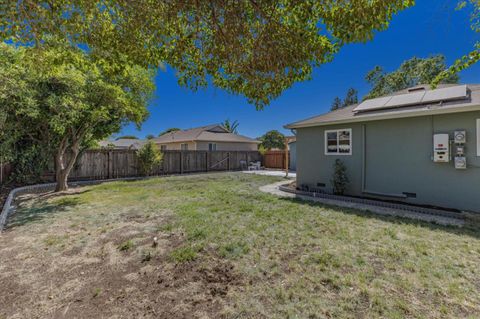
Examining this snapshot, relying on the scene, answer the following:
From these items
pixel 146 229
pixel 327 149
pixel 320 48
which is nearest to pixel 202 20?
pixel 320 48

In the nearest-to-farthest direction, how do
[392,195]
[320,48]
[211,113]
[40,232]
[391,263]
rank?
[320,48] < [391,263] < [40,232] < [392,195] < [211,113]

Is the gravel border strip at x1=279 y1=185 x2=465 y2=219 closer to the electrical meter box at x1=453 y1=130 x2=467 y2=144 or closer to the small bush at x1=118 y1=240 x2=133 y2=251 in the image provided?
the electrical meter box at x1=453 y1=130 x2=467 y2=144

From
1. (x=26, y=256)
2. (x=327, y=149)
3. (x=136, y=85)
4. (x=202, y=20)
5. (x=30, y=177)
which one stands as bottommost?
(x=26, y=256)

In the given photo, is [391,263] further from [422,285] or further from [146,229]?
[146,229]

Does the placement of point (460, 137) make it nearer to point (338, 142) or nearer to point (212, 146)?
point (338, 142)

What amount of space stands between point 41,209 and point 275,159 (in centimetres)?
1587

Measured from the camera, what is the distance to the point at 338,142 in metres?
7.86

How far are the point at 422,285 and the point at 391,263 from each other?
52 centimetres

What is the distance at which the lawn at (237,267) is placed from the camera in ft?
7.43

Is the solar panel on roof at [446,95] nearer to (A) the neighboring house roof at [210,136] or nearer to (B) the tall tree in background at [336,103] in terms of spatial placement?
(A) the neighboring house roof at [210,136]

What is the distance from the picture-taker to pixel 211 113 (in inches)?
1273

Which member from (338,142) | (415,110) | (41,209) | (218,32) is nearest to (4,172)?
(41,209)

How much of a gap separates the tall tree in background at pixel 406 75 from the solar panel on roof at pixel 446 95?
→ 13.3m

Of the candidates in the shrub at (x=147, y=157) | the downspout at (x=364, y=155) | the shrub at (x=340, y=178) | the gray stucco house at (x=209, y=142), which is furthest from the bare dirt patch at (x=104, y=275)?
the gray stucco house at (x=209, y=142)
